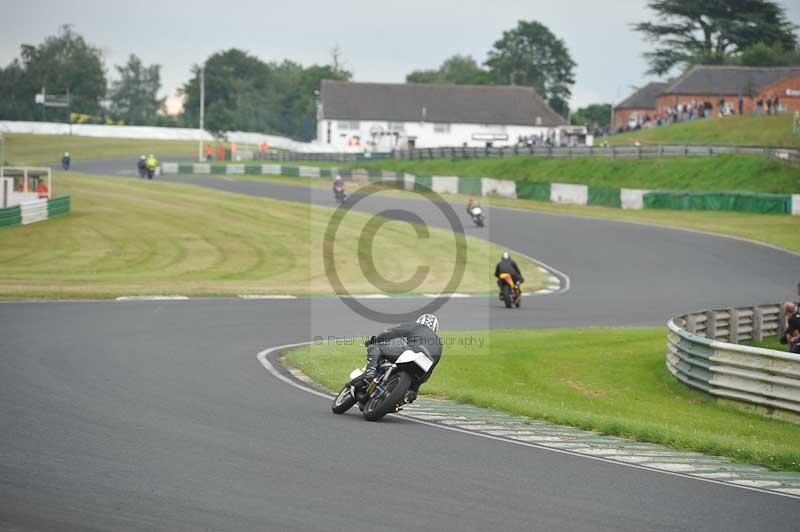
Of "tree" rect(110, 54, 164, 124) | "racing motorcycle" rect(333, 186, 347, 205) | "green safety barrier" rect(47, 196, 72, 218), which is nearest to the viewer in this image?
"green safety barrier" rect(47, 196, 72, 218)

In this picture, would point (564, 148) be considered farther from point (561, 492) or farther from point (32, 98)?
point (32, 98)

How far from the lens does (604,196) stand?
59.3 metres

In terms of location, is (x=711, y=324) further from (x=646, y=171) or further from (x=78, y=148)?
(x=78, y=148)

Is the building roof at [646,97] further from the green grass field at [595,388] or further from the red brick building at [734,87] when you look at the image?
the green grass field at [595,388]

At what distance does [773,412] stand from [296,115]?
15412 centimetres

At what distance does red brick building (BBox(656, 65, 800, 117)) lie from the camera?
9581 cm

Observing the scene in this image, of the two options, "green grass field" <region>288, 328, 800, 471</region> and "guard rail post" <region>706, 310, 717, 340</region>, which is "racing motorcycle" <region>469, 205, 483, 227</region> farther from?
"guard rail post" <region>706, 310, 717, 340</region>

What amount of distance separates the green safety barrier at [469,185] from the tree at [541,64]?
85.3 meters

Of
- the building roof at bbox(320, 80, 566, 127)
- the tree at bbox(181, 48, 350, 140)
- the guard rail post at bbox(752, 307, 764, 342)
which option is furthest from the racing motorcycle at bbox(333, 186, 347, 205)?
the tree at bbox(181, 48, 350, 140)

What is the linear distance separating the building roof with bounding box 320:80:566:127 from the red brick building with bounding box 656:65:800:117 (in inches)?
613

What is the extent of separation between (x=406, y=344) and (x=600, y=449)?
244 centimetres

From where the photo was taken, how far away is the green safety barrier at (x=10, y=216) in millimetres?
38781

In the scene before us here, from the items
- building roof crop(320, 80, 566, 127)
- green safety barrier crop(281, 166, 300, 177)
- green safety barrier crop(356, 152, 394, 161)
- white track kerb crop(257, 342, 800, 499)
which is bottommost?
white track kerb crop(257, 342, 800, 499)

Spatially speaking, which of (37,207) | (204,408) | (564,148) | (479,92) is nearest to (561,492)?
(204,408)
